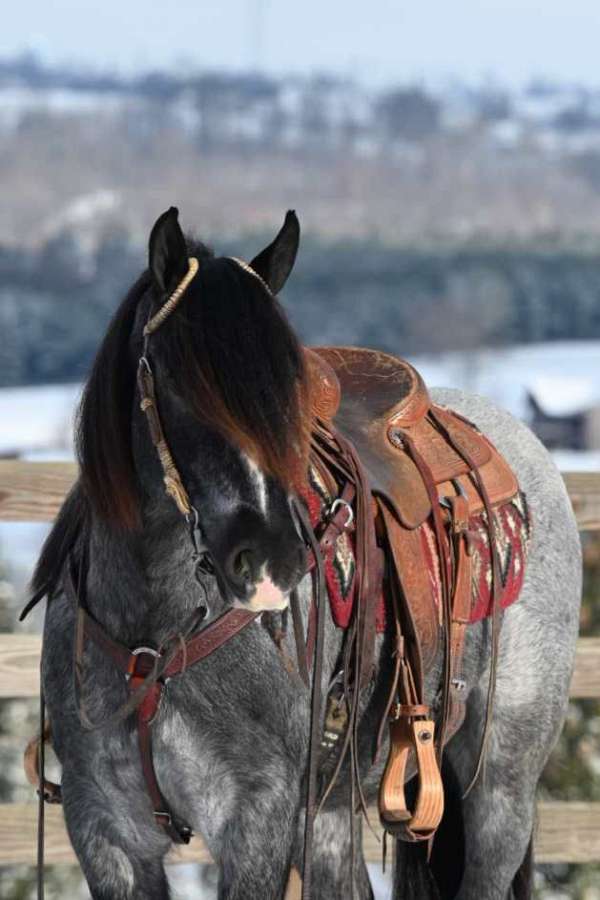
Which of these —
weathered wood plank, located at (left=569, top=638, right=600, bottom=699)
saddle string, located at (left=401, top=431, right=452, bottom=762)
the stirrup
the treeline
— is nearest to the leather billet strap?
the stirrup

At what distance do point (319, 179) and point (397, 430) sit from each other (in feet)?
195

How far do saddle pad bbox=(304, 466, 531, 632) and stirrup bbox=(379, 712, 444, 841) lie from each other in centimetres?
22

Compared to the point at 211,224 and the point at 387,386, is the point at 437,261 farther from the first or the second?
the point at 387,386

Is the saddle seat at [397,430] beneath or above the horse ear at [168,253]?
beneath

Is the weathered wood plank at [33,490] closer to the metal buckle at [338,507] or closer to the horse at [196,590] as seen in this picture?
the horse at [196,590]

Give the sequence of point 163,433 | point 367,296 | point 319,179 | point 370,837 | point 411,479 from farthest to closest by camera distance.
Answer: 1. point 319,179
2. point 367,296
3. point 370,837
4. point 411,479
5. point 163,433

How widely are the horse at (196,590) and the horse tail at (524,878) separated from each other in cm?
56

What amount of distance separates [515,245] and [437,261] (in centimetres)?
294

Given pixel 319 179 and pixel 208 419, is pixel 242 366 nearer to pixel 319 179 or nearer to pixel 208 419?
pixel 208 419

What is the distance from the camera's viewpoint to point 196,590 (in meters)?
2.88

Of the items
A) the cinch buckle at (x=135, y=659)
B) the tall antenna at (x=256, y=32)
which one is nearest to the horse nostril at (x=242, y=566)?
the cinch buckle at (x=135, y=659)

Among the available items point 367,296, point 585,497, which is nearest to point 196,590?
point 585,497

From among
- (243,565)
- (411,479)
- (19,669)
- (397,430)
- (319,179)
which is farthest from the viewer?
(319,179)

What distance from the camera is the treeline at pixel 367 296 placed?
140ft
